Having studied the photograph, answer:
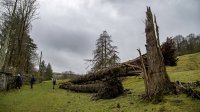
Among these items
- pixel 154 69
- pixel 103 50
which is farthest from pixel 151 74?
pixel 103 50

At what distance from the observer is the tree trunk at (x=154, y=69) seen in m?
13.6

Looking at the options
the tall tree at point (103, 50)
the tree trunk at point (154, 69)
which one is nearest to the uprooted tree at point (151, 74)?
the tree trunk at point (154, 69)

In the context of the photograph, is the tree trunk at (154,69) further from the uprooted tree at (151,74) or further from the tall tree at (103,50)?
the tall tree at (103,50)

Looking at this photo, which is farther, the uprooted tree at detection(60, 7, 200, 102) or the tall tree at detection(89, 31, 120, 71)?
the tall tree at detection(89, 31, 120, 71)

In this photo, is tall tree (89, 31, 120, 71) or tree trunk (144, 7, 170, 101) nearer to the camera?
tree trunk (144, 7, 170, 101)

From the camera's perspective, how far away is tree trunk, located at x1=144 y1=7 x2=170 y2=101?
1365 centimetres

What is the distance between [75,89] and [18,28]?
16.6m

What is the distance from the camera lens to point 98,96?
18.0m

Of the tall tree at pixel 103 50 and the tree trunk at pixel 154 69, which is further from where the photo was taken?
the tall tree at pixel 103 50

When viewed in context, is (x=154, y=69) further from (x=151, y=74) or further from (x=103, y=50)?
(x=103, y=50)

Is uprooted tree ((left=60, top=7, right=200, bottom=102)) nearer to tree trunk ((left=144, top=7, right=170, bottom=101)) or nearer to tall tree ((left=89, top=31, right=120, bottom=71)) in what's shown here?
tree trunk ((left=144, top=7, right=170, bottom=101))

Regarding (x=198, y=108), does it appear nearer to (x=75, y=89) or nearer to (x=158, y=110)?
(x=158, y=110)

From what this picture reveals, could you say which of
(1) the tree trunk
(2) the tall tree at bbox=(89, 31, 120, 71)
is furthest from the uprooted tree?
(2) the tall tree at bbox=(89, 31, 120, 71)

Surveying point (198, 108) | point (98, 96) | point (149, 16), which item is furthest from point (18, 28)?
point (198, 108)
